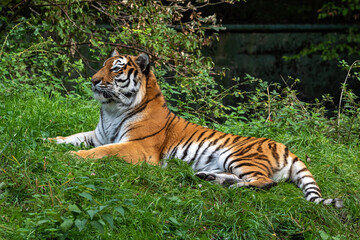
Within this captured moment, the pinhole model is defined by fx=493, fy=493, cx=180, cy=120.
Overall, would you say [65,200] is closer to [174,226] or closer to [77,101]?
[174,226]

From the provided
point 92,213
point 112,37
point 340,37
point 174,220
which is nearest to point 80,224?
point 92,213

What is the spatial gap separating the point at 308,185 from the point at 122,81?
1919mm

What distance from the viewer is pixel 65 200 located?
3010mm

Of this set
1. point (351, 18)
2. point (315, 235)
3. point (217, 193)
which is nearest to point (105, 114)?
point (217, 193)

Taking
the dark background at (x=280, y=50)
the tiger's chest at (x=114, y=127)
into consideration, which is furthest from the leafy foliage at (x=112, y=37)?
the dark background at (x=280, y=50)

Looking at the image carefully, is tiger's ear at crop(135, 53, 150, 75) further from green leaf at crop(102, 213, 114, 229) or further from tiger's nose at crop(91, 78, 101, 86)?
green leaf at crop(102, 213, 114, 229)

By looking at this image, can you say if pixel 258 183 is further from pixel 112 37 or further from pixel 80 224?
pixel 112 37

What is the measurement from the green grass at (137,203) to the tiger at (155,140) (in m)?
0.19

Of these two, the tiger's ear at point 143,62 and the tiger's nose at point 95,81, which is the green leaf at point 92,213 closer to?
the tiger's nose at point 95,81

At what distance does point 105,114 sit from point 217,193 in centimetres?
157

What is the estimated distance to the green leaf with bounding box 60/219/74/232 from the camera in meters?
2.50

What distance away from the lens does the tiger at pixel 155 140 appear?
423 cm

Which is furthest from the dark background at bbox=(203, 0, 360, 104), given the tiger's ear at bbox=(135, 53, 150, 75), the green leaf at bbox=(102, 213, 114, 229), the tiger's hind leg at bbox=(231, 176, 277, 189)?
the green leaf at bbox=(102, 213, 114, 229)

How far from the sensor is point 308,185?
13.3ft
